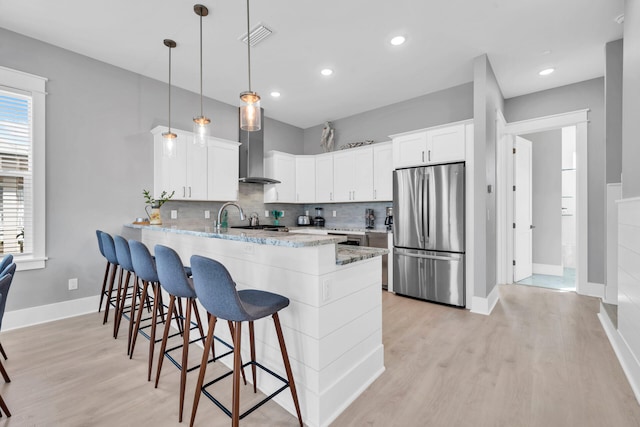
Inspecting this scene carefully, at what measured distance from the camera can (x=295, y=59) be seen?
3.46 metres

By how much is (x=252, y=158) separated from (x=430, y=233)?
3.02 meters

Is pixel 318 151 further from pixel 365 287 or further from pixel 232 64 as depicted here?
pixel 365 287

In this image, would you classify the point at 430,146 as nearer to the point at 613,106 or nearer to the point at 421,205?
the point at 421,205

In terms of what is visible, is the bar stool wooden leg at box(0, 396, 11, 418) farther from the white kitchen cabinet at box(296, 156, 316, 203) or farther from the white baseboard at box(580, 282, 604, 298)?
the white baseboard at box(580, 282, 604, 298)

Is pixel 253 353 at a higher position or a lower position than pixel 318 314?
lower

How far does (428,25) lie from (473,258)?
2.58m

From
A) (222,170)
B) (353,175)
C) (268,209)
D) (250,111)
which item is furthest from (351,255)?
(268,209)

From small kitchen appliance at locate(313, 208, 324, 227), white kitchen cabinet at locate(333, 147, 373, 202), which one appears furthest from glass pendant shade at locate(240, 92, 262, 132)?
small kitchen appliance at locate(313, 208, 324, 227)

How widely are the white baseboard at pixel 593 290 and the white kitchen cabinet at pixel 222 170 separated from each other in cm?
516

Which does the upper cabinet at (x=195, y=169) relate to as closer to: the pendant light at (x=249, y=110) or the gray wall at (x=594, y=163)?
the pendant light at (x=249, y=110)

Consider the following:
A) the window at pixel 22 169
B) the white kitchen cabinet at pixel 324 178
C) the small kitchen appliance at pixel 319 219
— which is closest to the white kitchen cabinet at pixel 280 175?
the white kitchen cabinet at pixel 324 178

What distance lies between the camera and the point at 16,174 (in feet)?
9.69

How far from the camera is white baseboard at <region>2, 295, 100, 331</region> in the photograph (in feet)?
9.52

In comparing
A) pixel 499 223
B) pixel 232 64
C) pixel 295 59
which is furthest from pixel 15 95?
pixel 499 223
